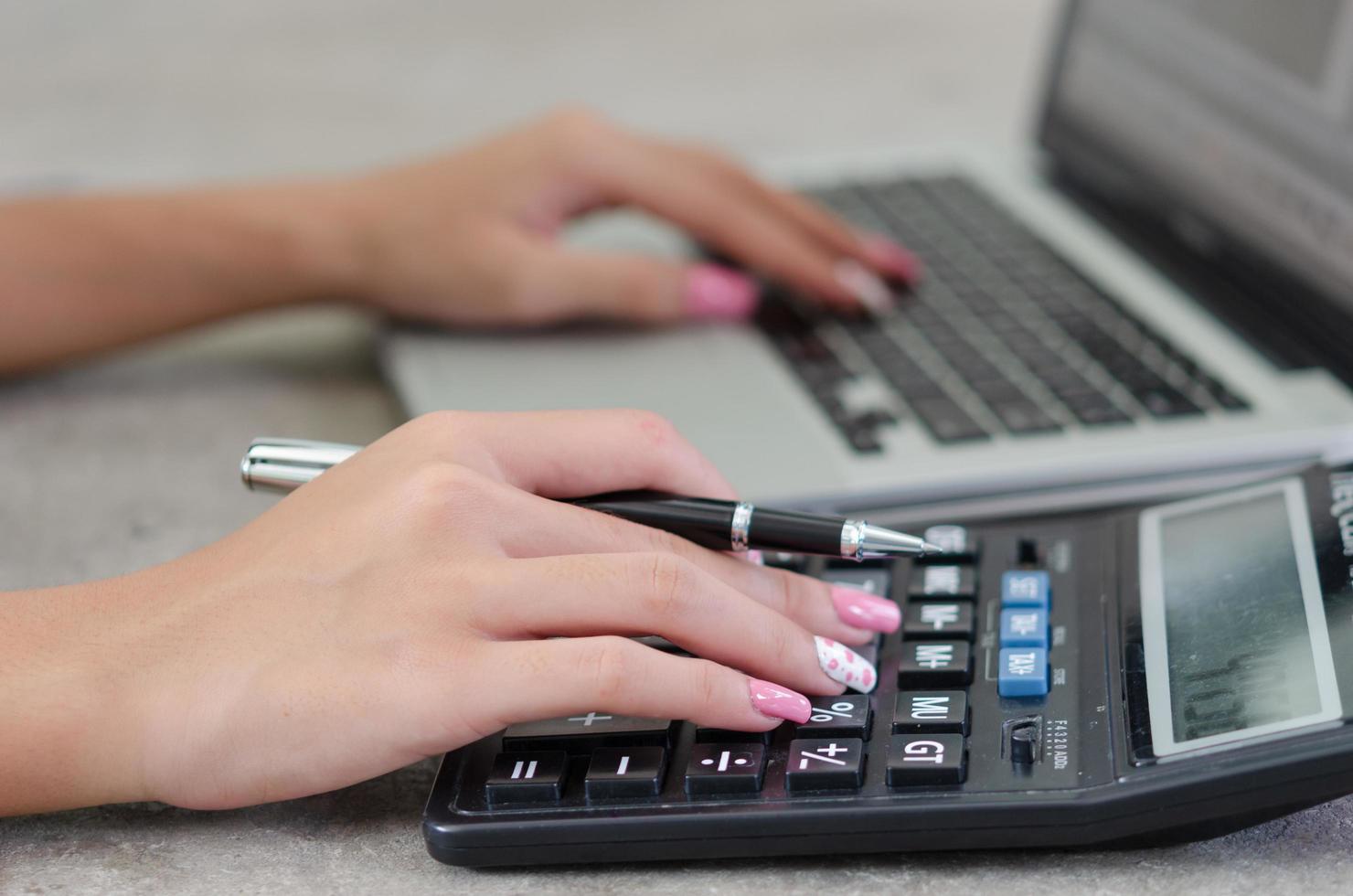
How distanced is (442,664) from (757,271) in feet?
1.51

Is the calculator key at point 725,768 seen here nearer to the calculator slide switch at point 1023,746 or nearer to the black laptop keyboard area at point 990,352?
the calculator slide switch at point 1023,746

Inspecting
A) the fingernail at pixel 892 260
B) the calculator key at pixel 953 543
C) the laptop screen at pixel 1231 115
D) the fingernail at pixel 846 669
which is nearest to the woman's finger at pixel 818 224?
the fingernail at pixel 892 260

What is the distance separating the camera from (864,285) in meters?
0.83

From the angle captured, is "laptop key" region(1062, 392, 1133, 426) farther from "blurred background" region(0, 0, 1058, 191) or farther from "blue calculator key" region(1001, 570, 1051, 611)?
"blurred background" region(0, 0, 1058, 191)

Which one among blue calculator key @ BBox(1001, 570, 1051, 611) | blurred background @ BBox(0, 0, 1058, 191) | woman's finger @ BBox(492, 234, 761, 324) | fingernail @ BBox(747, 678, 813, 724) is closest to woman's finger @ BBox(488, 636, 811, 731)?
fingernail @ BBox(747, 678, 813, 724)

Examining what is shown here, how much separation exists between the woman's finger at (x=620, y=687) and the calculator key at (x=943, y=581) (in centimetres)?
10

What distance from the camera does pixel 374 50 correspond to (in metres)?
1.53

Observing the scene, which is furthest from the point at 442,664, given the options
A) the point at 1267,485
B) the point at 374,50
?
the point at 374,50

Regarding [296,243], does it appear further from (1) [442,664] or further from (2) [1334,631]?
(2) [1334,631]

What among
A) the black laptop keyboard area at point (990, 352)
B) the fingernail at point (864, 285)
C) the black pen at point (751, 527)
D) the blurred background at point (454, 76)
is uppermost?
the blurred background at point (454, 76)

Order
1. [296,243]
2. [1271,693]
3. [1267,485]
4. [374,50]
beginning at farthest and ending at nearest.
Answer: [374,50] → [296,243] → [1267,485] → [1271,693]

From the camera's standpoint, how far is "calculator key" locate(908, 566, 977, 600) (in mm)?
542

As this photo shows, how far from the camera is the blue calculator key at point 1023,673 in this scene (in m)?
0.48

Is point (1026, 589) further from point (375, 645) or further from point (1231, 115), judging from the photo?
point (1231, 115)
